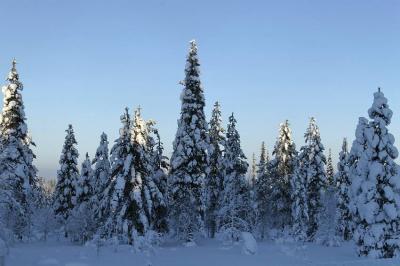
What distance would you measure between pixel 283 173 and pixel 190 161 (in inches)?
730

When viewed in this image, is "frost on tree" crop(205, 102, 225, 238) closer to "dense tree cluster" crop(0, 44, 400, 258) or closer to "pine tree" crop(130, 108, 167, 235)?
"dense tree cluster" crop(0, 44, 400, 258)

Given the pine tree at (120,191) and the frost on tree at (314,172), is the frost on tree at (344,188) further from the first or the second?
the pine tree at (120,191)

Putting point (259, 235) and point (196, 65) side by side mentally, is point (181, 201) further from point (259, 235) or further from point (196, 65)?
point (259, 235)

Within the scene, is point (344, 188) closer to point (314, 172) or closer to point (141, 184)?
point (314, 172)

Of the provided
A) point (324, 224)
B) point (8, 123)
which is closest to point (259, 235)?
point (324, 224)

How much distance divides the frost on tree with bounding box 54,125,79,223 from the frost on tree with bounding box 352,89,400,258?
37.0 meters

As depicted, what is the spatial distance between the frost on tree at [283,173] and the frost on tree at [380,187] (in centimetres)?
2448

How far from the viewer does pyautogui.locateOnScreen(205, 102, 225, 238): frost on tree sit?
174 ft

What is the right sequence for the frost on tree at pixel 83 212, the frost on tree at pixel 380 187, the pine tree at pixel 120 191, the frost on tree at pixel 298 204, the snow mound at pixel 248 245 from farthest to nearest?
the frost on tree at pixel 298 204
the frost on tree at pixel 83 212
the pine tree at pixel 120 191
the snow mound at pixel 248 245
the frost on tree at pixel 380 187

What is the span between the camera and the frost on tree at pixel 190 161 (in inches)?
1668

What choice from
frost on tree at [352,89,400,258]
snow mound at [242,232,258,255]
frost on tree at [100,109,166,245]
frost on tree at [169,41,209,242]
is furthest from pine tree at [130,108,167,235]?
frost on tree at [352,89,400,258]

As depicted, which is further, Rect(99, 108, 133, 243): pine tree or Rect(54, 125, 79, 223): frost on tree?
Rect(54, 125, 79, 223): frost on tree

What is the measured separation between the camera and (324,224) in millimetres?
57188

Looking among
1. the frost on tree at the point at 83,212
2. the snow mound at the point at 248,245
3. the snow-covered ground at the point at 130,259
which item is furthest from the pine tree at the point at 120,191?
the frost on tree at the point at 83,212
